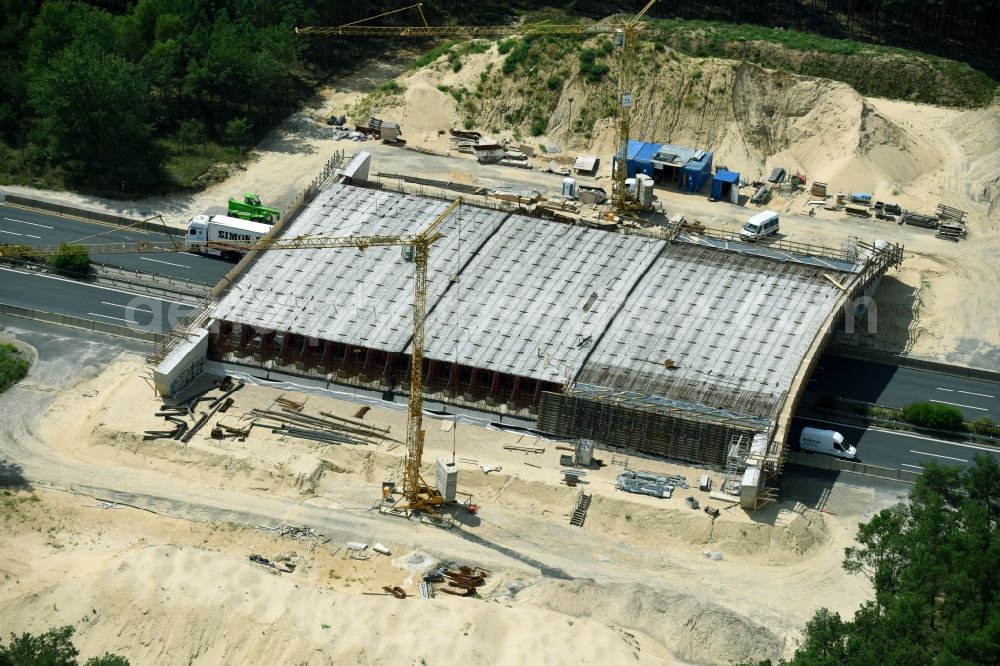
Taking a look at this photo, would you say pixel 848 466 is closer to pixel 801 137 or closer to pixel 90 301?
pixel 801 137

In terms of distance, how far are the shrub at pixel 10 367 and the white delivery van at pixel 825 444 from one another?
5807 centimetres

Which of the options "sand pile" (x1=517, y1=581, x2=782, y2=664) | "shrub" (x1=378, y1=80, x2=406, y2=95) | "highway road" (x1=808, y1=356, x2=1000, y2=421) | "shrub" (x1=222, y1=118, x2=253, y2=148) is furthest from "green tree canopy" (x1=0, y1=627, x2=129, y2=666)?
"shrub" (x1=378, y1=80, x2=406, y2=95)

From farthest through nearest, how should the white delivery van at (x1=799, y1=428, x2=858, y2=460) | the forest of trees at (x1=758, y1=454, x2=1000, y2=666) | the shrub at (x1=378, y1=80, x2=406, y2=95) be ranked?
the shrub at (x1=378, y1=80, x2=406, y2=95) < the white delivery van at (x1=799, y1=428, x2=858, y2=460) < the forest of trees at (x1=758, y1=454, x2=1000, y2=666)

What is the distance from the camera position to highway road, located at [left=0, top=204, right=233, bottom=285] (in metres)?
140

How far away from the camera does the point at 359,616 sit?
9581 centimetres

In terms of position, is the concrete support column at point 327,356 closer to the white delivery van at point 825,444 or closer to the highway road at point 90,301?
the highway road at point 90,301

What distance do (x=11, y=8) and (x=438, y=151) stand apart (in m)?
47.7

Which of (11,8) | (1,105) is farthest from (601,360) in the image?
(11,8)

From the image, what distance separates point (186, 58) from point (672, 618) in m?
90.7

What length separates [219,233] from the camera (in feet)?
464

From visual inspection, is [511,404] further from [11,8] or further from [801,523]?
[11,8]

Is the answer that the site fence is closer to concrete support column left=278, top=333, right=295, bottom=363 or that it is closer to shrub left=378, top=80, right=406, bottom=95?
concrete support column left=278, top=333, right=295, bottom=363

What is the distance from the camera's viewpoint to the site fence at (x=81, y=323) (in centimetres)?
13000

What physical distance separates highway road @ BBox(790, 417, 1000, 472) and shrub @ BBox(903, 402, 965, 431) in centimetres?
103
